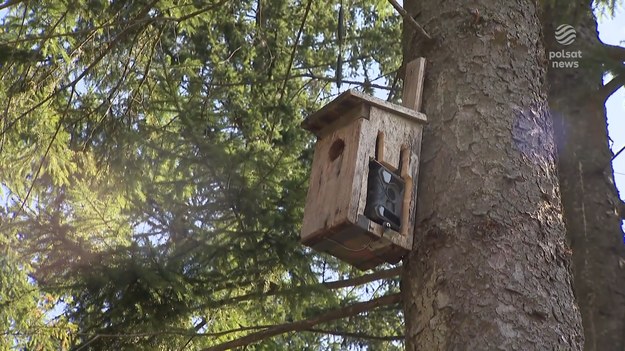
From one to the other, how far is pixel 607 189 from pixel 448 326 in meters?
1.94

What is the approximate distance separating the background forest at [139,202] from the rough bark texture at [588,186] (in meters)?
0.78

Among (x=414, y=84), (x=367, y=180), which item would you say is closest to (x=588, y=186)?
(x=414, y=84)

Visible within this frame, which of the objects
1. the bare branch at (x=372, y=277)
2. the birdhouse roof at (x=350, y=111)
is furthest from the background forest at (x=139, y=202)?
the birdhouse roof at (x=350, y=111)

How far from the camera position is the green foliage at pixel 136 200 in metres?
4.59

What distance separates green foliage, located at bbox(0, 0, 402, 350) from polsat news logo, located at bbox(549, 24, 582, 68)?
1.36 m

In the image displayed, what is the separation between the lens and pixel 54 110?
520 centimetres

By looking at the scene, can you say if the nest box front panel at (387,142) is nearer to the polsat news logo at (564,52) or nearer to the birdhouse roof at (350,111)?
the birdhouse roof at (350,111)

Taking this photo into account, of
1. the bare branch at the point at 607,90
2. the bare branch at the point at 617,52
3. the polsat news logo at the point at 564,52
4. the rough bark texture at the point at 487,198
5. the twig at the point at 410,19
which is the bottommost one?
the rough bark texture at the point at 487,198

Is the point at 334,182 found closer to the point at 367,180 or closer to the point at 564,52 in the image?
the point at 367,180

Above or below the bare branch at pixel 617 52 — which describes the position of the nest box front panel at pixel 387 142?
below

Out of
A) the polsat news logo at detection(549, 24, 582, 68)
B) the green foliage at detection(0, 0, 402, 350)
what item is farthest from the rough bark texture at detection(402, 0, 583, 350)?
the green foliage at detection(0, 0, 402, 350)

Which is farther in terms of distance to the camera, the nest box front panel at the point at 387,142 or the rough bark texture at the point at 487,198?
the nest box front panel at the point at 387,142

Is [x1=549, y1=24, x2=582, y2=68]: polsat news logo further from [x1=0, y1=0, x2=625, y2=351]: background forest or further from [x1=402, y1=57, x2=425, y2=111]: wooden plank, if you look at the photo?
[x1=402, y1=57, x2=425, y2=111]: wooden plank

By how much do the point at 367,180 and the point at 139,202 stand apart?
285 cm
